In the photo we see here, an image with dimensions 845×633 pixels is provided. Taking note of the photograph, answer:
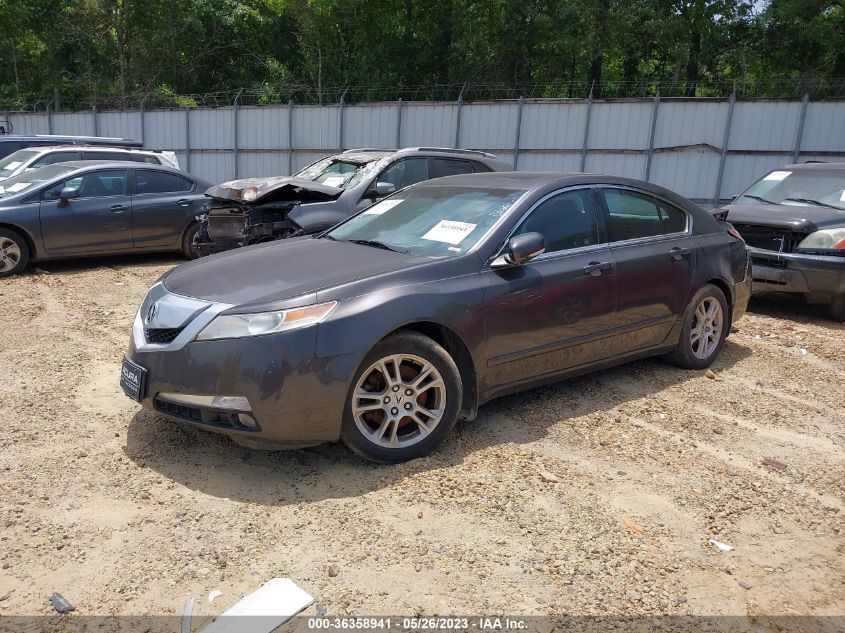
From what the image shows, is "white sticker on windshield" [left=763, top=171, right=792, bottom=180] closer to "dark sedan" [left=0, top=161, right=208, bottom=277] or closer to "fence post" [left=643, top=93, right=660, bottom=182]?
"fence post" [left=643, top=93, right=660, bottom=182]

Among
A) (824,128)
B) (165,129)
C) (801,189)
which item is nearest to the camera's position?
(801,189)

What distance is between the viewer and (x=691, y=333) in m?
5.63

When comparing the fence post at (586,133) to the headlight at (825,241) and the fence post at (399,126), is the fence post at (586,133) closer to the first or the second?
the fence post at (399,126)

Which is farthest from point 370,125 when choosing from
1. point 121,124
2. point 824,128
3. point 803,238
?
point 803,238

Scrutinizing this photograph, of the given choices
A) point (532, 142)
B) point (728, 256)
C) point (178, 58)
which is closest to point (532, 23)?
point (532, 142)

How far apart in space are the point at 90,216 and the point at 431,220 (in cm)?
656

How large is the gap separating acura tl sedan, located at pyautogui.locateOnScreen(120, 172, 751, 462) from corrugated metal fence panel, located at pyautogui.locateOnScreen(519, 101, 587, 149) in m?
10.8

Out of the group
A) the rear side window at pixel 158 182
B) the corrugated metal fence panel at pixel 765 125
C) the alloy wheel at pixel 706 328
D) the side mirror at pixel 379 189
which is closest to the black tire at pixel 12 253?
the rear side window at pixel 158 182

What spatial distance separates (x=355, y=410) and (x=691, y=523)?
175 centimetres

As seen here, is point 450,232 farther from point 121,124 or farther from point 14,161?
point 121,124

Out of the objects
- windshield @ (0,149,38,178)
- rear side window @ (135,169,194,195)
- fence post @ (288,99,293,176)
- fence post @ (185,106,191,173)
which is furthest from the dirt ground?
fence post @ (185,106,191,173)

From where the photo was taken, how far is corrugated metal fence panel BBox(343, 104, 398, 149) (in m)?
18.2

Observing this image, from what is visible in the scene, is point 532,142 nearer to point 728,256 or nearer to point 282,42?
point 728,256

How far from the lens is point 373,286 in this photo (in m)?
3.81
